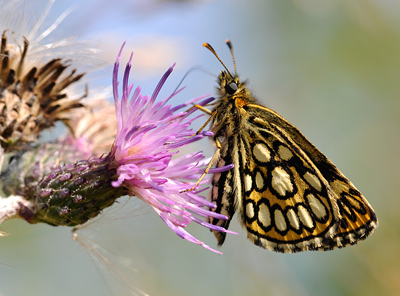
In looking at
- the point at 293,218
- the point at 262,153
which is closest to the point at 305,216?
the point at 293,218

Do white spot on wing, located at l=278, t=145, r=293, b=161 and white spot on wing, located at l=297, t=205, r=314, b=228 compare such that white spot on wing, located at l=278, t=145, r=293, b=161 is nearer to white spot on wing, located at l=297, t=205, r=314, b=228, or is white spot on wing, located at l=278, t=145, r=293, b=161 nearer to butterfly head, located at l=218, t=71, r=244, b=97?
white spot on wing, located at l=297, t=205, r=314, b=228

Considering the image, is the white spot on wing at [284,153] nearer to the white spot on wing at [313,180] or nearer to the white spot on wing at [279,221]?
the white spot on wing at [313,180]

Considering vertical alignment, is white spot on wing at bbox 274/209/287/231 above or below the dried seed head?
below

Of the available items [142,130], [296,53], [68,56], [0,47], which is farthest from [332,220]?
[296,53]

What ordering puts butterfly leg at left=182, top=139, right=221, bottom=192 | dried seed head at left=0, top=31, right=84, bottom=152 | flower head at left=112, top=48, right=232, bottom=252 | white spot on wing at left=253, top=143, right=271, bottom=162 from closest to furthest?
flower head at left=112, top=48, right=232, bottom=252
butterfly leg at left=182, top=139, right=221, bottom=192
dried seed head at left=0, top=31, right=84, bottom=152
white spot on wing at left=253, top=143, right=271, bottom=162

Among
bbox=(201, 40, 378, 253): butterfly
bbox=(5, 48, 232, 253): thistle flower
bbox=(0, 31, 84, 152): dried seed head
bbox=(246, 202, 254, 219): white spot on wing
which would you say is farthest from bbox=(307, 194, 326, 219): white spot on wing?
bbox=(0, 31, 84, 152): dried seed head

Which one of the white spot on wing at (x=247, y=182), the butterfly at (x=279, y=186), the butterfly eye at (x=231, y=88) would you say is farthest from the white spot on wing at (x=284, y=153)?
the butterfly eye at (x=231, y=88)
